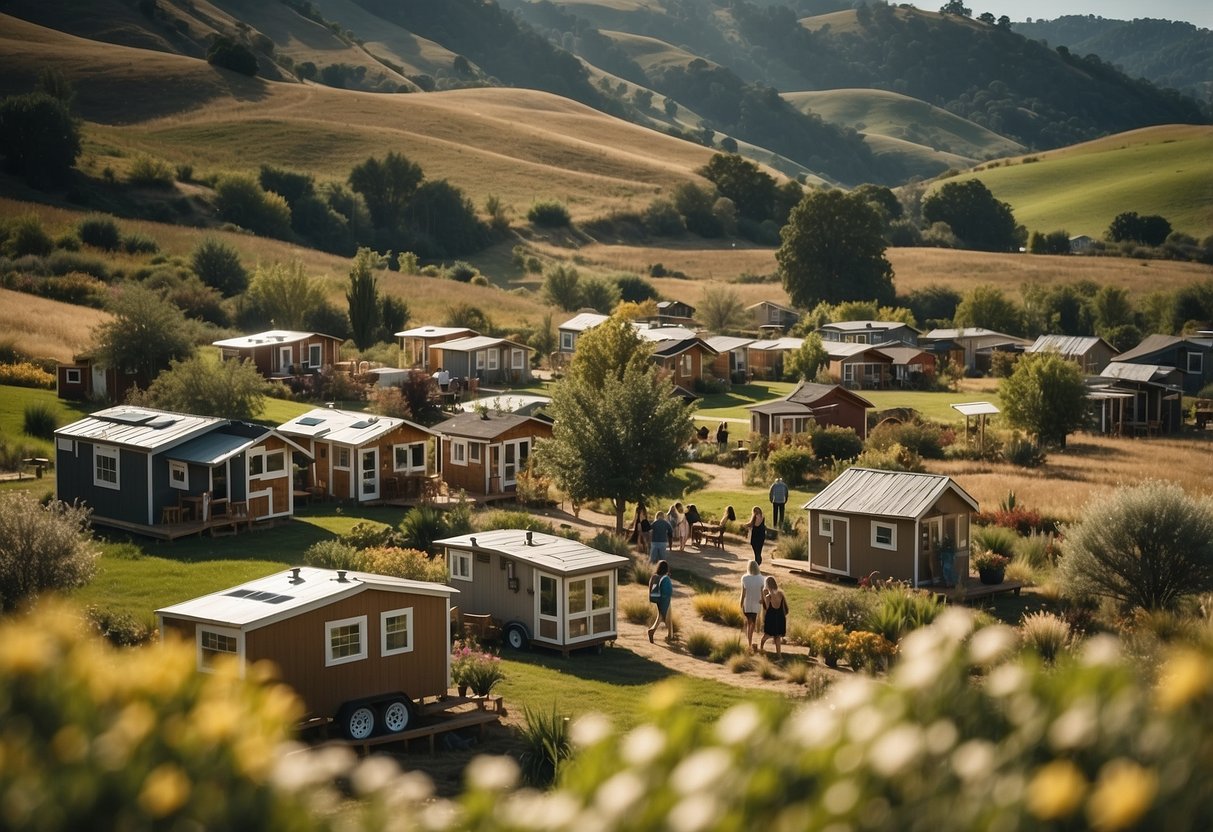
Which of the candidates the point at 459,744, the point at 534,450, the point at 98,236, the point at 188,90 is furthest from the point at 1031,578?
the point at 188,90

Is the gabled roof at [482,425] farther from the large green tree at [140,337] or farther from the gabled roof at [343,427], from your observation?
the large green tree at [140,337]

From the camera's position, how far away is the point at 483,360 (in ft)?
210

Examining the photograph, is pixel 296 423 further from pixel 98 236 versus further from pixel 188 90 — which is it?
pixel 188 90

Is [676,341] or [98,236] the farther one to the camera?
[98,236]

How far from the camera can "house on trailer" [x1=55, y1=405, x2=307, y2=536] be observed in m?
33.4

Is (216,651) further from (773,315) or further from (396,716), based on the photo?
(773,315)

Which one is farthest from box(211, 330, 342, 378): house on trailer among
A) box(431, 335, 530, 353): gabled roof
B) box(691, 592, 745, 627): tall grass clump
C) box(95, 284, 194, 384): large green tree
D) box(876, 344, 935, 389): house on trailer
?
box(691, 592, 745, 627): tall grass clump

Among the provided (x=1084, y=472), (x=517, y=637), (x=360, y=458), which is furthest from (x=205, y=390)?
(x=1084, y=472)

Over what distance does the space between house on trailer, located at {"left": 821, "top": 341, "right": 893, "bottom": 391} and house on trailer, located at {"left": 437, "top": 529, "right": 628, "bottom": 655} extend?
154 feet

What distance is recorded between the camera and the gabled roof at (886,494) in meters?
31.5

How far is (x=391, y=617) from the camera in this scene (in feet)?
69.7

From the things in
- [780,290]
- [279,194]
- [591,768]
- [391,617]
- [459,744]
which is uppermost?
[279,194]

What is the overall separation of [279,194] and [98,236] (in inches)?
1254

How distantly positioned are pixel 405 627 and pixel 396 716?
1.45 metres
